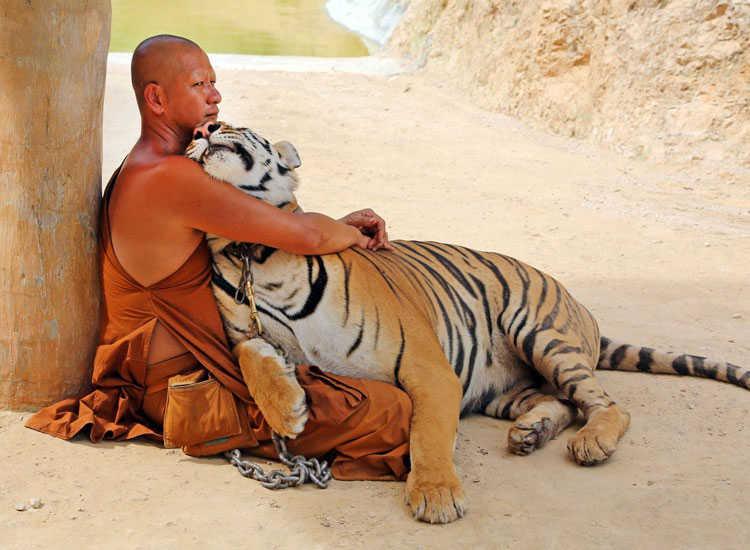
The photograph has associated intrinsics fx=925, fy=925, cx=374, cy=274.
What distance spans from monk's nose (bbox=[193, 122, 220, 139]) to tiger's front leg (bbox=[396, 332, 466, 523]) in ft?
3.28

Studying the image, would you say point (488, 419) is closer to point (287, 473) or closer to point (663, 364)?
point (663, 364)

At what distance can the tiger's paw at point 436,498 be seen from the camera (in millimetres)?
2822

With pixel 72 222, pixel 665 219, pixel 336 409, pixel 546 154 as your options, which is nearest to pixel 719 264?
pixel 665 219

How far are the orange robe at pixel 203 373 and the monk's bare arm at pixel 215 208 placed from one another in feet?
0.60

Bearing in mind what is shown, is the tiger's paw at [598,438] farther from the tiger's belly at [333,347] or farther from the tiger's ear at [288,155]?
the tiger's ear at [288,155]

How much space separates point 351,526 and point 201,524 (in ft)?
1.46

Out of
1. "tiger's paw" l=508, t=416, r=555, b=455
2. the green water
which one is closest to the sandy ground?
"tiger's paw" l=508, t=416, r=555, b=455

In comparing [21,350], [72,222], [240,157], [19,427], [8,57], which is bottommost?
[19,427]

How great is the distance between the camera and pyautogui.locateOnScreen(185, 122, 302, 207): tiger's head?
3.12 m

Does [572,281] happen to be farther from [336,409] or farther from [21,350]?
[21,350]

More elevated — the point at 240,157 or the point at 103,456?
the point at 240,157

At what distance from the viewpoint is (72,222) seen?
10.8 ft

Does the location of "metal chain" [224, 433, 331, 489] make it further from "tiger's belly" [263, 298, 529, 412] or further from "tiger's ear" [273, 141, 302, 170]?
"tiger's ear" [273, 141, 302, 170]

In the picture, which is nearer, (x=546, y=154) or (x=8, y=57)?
(x=8, y=57)
